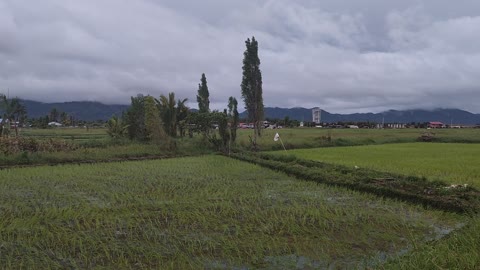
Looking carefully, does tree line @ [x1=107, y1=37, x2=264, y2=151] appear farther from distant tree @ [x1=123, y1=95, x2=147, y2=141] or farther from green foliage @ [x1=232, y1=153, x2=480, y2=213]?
green foliage @ [x1=232, y1=153, x2=480, y2=213]

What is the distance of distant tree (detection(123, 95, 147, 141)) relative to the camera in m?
22.6

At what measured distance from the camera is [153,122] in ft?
66.2

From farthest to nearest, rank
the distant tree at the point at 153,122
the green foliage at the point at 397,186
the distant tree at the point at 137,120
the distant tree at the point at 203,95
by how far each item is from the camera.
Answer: the distant tree at the point at 203,95 → the distant tree at the point at 137,120 → the distant tree at the point at 153,122 → the green foliage at the point at 397,186

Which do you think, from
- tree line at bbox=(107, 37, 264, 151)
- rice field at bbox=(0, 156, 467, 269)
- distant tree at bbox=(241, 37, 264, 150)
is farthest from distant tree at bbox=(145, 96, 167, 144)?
rice field at bbox=(0, 156, 467, 269)

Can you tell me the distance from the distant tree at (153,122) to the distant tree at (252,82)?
592 cm

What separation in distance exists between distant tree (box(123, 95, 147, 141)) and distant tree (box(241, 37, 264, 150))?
6230 millimetres

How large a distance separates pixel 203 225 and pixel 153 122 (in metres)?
14.9

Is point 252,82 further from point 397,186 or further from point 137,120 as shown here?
point 397,186

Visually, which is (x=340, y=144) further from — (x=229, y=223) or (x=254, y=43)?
(x=229, y=223)

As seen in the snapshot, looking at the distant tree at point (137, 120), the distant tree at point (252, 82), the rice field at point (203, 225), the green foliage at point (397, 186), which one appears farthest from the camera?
the distant tree at point (252, 82)

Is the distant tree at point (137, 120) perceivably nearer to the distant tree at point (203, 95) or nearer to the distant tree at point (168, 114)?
the distant tree at point (168, 114)

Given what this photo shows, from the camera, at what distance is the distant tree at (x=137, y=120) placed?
22.6 metres

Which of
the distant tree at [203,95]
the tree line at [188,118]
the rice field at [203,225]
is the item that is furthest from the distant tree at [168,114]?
the rice field at [203,225]

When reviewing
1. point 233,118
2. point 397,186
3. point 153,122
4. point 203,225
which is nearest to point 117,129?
point 153,122
